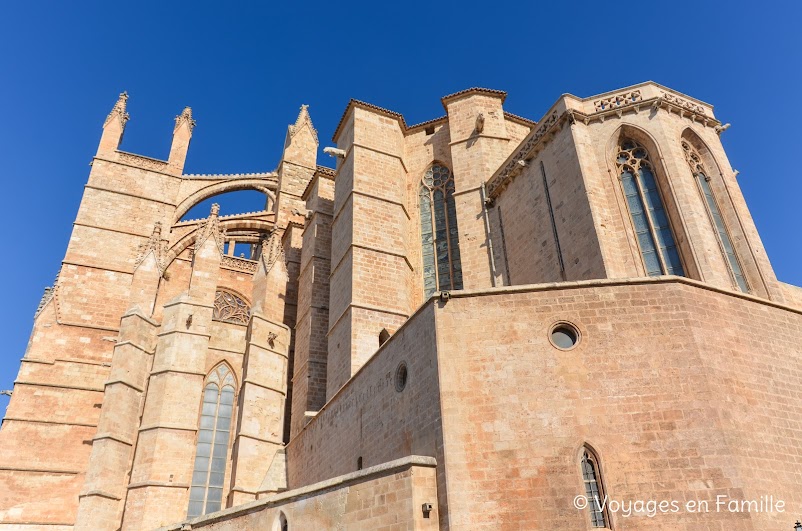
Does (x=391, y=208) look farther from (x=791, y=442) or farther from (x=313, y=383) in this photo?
(x=791, y=442)

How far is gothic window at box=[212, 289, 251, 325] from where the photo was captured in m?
18.1

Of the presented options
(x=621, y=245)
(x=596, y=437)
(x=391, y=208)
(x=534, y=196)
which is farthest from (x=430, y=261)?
(x=596, y=437)

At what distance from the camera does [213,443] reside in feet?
43.2

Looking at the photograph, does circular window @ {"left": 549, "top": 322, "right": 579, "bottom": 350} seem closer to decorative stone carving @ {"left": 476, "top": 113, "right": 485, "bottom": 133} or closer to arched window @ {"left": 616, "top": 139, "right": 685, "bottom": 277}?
arched window @ {"left": 616, "top": 139, "right": 685, "bottom": 277}

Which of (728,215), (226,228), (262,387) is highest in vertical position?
(226,228)

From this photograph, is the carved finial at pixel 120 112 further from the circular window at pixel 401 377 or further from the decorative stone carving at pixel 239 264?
the circular window at pixel 401 377

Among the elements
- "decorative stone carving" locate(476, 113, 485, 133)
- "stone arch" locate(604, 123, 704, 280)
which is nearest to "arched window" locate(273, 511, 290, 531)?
"stone arch" locate(604, 123, 704, 280)

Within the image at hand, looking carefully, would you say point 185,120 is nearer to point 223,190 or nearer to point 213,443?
point 223,190

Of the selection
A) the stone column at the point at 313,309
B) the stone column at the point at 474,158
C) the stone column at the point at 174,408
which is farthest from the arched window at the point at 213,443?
the stone column at the point at 474,158

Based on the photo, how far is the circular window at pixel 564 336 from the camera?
758cm

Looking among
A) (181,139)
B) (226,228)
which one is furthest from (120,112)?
(226,228)

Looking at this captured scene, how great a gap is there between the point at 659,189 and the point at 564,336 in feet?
14.2

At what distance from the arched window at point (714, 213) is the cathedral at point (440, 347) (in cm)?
5

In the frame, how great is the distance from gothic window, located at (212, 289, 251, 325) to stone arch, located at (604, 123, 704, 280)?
1176 centimetres
